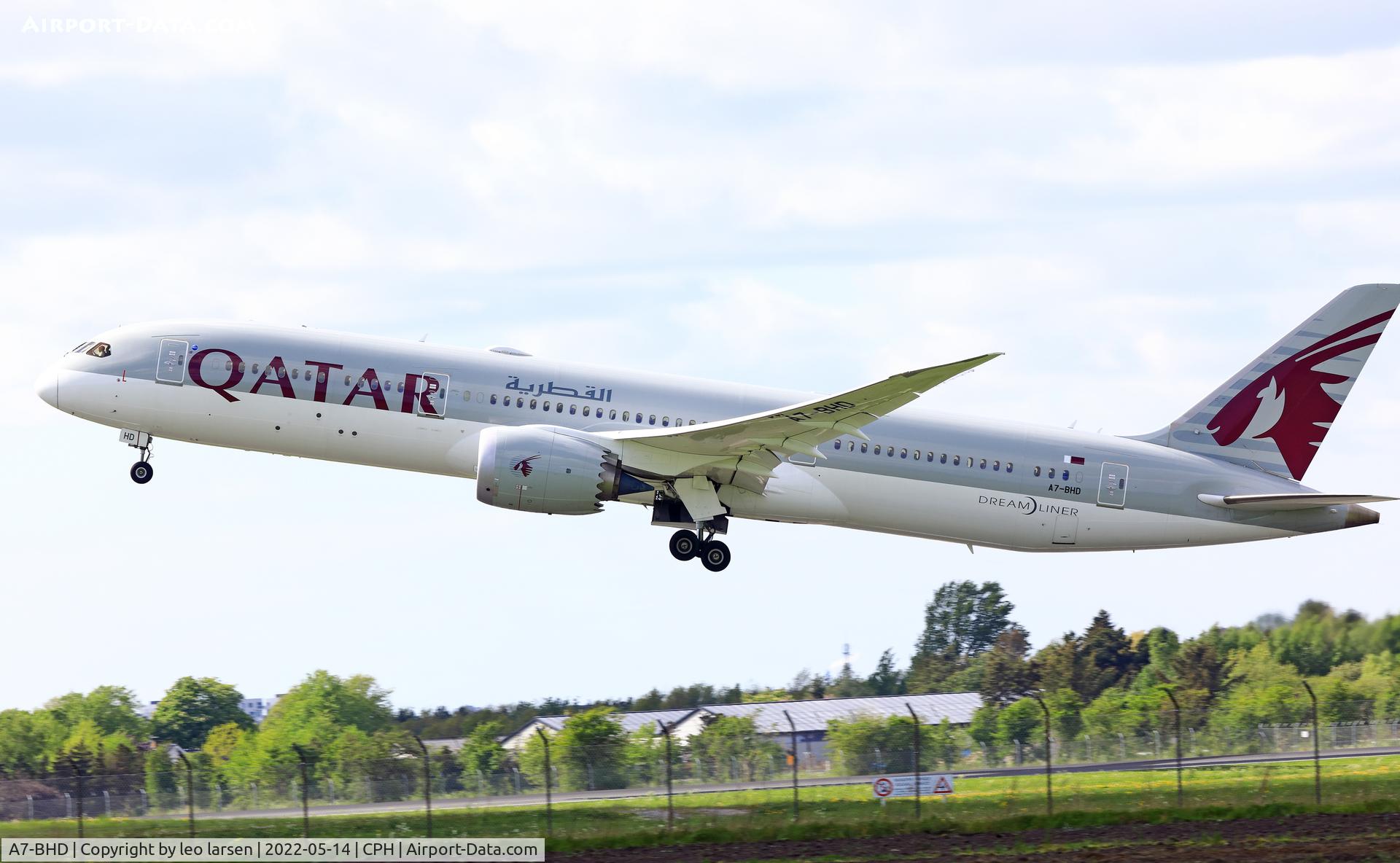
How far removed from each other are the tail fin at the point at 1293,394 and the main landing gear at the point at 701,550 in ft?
36.1

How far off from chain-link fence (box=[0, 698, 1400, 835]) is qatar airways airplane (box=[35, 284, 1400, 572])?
4.92 m

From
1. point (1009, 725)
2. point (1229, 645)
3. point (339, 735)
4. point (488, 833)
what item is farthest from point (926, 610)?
point (488, 833)

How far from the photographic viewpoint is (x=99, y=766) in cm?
4834

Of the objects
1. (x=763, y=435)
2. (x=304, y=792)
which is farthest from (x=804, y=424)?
(x=304, y=792)

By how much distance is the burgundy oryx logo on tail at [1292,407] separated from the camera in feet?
124

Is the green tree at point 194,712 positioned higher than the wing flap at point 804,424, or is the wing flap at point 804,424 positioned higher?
the wing flap at point 804,424

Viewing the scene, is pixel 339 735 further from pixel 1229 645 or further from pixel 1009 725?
pixel 1229 645

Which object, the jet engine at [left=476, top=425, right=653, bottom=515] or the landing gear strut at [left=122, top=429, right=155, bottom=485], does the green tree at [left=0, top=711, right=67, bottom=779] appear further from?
the jet engine at [left=476, top=425, right=653, bottom=515]

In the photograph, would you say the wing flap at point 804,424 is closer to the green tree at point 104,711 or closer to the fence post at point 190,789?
the fence post at point 190,789

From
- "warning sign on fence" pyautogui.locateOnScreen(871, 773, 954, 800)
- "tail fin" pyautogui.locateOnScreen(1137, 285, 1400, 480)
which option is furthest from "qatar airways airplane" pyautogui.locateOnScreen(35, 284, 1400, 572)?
"warning sign on fence" pyautogui.locateOnScreen(871, 773, 954, 800)

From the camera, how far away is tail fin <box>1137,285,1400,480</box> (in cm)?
3762

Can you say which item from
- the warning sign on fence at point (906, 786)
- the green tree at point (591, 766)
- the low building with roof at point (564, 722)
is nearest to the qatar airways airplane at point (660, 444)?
the green tree at point (591, 766)

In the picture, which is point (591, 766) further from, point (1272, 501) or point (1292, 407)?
point (1292, 407)

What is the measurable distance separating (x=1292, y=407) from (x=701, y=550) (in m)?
15.4
